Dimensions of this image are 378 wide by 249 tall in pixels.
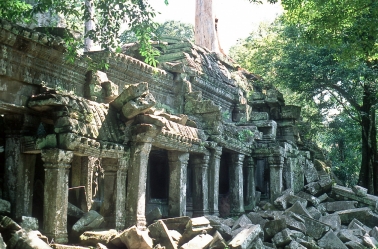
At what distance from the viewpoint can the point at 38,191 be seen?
8562 mm

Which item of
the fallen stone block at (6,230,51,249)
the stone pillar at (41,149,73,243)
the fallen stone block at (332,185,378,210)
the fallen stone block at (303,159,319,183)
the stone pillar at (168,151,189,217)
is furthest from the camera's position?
the fallen stone block at (303,159,319,183)

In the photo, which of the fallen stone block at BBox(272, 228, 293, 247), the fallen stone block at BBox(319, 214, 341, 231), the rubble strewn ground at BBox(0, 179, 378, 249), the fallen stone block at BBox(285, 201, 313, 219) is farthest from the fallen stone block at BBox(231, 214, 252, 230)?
the fallen stone block at BBox(319, 214, 341, 231)

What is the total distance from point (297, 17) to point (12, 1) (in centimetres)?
870

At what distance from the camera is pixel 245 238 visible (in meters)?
7.25

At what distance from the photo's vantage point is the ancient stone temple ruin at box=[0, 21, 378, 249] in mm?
6938

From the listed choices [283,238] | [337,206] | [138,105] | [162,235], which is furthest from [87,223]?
[337,206]

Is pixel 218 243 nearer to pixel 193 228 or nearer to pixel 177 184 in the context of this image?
pixel 193 228

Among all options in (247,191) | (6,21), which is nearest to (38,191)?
(6,21)

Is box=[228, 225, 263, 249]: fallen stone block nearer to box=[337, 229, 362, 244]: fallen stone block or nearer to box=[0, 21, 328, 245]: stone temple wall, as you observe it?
box=[0, 21, 328, 245]: stone temple wall

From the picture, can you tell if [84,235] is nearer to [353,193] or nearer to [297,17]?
[353,193]

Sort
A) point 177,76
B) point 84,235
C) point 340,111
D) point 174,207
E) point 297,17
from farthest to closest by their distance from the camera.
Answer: point 340,111
point 297,17
point 177,76
point 174,207
point 84,235

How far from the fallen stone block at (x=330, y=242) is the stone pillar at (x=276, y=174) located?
3.40 m

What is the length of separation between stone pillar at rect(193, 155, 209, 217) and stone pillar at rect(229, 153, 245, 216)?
1.41 m

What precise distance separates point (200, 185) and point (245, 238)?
117 inches
